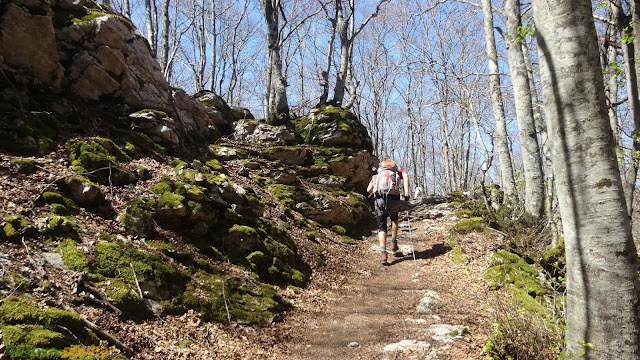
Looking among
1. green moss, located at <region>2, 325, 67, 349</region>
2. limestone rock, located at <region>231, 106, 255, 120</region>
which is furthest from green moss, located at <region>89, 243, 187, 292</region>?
limestone rock, located at <region>231, 106, 255, 120</region>

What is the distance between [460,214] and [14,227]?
10.4 m

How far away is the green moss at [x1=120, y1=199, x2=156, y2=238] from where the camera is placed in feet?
13.9

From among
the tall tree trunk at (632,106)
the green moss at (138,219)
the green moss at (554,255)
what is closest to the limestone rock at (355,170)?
the green moss at (554,255)

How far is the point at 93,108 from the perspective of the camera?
20.8 feet

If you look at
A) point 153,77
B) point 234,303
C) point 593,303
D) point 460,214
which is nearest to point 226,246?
point 234,303

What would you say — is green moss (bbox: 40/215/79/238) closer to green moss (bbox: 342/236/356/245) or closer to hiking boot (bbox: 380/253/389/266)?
hiking boot (bbox: 380/253/389/266)

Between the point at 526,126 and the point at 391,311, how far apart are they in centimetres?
607

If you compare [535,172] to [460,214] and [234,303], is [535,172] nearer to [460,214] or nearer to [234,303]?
[460,214]

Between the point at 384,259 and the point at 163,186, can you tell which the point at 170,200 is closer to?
the point at 163,186

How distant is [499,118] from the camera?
9.26m

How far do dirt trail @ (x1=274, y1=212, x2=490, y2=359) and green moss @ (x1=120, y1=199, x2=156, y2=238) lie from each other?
7.27ft

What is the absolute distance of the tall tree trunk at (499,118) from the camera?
341 inches

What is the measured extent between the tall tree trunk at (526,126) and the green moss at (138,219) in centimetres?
760

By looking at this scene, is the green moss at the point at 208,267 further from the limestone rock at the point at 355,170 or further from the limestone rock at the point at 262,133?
the limestone rock at the point at 355,170
